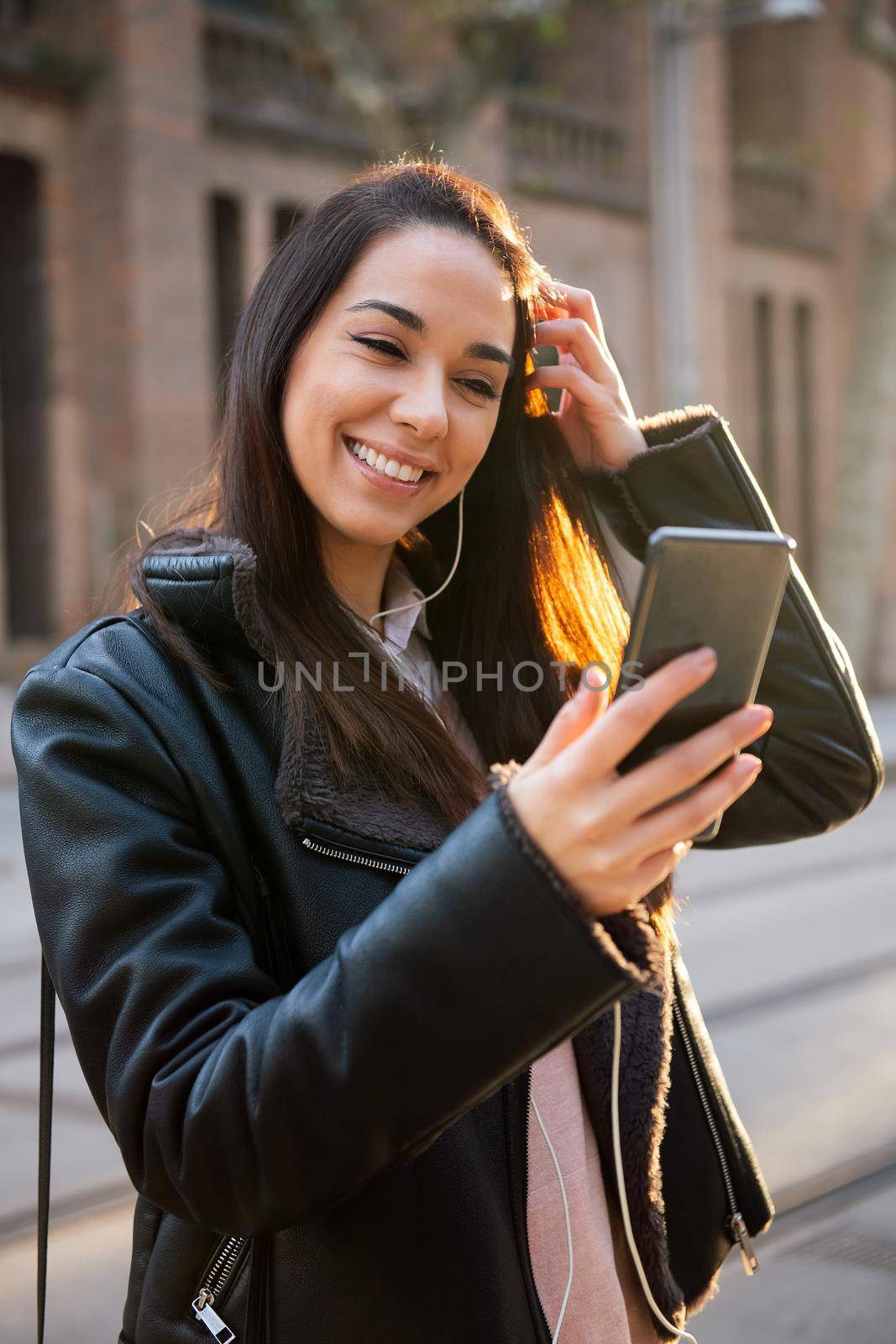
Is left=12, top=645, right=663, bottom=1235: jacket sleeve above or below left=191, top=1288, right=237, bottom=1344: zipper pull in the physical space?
above

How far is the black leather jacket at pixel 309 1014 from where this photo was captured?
3.38 ft

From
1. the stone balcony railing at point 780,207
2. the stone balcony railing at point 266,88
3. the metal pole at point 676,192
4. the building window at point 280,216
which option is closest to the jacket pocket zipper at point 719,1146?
the metal pole at point 676,192

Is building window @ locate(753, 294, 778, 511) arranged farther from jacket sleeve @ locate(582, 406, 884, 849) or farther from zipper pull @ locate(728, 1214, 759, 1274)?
zipper pull @ locate(728, 1214, 759, 1274)

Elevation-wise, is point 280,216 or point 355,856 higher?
point 280,216

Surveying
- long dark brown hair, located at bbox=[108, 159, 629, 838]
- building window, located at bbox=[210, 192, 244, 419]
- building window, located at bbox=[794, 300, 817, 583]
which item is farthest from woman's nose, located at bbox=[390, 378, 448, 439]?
building window, located at bbox=[794, 300, 817, 583]

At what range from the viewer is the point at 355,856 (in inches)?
53.2

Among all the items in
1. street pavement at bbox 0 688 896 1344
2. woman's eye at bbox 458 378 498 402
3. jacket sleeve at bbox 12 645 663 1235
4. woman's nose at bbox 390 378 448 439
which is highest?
woman's eye at bbox 458 378 498 402

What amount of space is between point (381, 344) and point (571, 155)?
17536mm

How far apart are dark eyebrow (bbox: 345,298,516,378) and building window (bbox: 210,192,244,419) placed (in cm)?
1316

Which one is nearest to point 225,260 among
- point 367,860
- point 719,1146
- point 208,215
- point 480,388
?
point 208,215

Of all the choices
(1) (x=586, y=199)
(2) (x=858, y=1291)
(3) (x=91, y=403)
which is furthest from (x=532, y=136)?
(2) (x=858, y=1291)

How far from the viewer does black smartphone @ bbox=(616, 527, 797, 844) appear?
40.6 inches

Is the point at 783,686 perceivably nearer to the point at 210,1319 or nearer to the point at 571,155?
the point at 210,1319

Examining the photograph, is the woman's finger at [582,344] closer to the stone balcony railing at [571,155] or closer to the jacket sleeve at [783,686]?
the jacket sleeve at [783,686]
